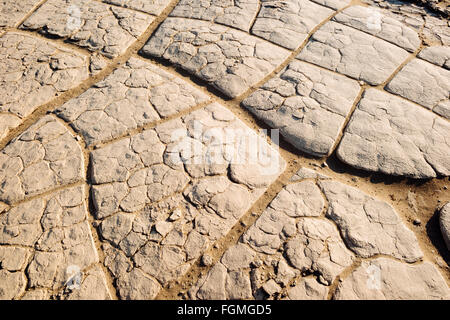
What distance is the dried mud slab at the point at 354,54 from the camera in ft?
7.55

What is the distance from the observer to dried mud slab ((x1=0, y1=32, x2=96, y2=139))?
6.99 ft

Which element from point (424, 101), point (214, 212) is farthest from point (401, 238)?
point (424, 101)

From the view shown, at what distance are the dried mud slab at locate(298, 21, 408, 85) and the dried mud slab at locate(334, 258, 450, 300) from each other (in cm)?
137

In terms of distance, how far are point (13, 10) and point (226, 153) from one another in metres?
2.72

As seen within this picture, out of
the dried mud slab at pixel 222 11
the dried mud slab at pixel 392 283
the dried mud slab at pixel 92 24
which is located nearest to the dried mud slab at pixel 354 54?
the dried mud slab at pixel 222 11

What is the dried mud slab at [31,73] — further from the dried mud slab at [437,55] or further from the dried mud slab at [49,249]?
the dried mud slab at [437,55]

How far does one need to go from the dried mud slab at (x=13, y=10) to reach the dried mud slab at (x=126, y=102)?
1.36 m

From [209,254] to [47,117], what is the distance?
58.9 inches

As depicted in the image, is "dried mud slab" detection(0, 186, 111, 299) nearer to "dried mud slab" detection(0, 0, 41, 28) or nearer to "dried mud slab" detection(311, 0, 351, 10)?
"dried mud slab" detection(0, 0, 41, 28)

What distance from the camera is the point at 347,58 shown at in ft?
7.86

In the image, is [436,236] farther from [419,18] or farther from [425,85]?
[419,18]

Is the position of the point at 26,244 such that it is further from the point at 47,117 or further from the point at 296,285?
the point at 296,285

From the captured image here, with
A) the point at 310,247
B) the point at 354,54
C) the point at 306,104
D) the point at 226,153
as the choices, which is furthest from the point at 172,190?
the point at 354,54
